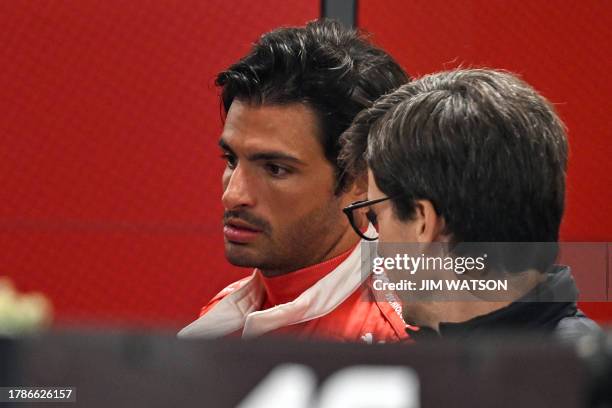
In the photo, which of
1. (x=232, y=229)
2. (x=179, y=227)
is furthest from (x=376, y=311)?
(x=179, y=227)

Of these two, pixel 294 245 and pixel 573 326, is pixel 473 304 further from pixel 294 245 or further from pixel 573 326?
pixel 294 245

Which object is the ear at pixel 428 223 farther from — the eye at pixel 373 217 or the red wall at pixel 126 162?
the red wall at pixel 126 162

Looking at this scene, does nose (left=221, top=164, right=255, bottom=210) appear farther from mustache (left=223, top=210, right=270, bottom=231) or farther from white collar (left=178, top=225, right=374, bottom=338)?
white collar (left=178, top=225, right=374, bottom=338)

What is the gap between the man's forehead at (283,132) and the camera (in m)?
1.57

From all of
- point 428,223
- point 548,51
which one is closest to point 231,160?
point 428,223

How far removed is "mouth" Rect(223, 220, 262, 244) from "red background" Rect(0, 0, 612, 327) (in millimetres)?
→ 684

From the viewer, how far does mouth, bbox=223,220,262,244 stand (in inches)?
62.2

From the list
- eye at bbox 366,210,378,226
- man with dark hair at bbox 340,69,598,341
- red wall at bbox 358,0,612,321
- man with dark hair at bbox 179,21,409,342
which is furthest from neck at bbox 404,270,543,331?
red wall at bbox 358,0,612,321

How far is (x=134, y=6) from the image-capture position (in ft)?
7.61

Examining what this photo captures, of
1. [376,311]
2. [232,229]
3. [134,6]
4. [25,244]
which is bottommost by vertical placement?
[376,311]

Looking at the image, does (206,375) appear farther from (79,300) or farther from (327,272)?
(79,300)

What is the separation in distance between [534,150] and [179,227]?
53.6 inches

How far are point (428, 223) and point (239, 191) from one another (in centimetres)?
52

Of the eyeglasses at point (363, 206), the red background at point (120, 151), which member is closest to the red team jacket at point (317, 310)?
the eyeglasses at point (363, 206)
